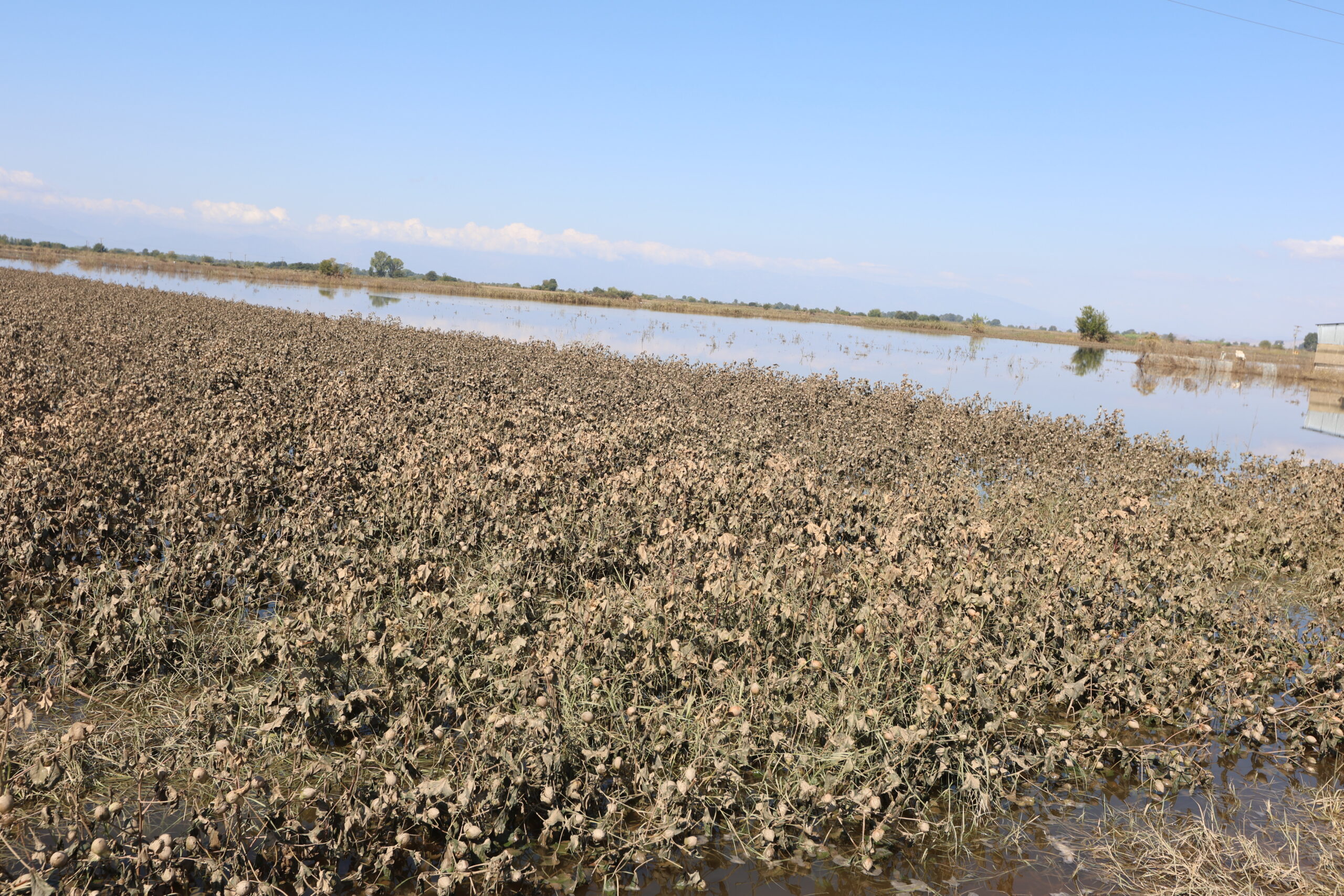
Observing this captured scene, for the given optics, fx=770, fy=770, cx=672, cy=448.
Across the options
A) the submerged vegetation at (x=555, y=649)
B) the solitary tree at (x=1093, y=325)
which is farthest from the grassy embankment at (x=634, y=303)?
the submerged vegetation at (x=555, y=649)

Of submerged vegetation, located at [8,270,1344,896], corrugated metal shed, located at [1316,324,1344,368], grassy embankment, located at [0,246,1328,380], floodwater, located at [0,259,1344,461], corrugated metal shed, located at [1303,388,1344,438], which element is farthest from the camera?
grassy embankment, located at [0,246,1328,380]

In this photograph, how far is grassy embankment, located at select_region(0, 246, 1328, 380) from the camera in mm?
72625

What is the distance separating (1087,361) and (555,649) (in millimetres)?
56173

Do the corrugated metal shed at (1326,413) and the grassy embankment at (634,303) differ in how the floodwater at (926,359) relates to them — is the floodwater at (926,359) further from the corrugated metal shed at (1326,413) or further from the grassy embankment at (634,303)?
the grassy embankment at (634,303)

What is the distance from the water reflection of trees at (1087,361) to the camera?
44.2m

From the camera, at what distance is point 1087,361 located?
52.6 meters

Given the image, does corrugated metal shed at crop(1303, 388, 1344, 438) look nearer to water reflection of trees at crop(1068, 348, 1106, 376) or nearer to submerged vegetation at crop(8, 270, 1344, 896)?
water reflection of trees at crop(1068, 348, 1106, 376)

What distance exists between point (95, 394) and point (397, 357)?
28.6ft

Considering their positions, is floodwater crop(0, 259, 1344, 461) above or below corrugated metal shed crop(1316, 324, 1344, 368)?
below

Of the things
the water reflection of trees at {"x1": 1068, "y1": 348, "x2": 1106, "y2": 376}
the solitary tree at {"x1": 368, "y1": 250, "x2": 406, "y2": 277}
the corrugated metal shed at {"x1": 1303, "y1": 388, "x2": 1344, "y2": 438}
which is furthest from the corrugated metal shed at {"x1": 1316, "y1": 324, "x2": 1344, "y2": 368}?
the solitary tree at {"x1": 368, "y1": 250, "x2": 406, "y2": 277}

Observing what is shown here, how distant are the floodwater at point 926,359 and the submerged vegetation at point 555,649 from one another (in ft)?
38.0

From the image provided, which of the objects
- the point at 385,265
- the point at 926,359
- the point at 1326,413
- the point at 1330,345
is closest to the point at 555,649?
the point at 1326,413

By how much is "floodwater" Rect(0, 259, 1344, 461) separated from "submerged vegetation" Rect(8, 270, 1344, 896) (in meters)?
11.6

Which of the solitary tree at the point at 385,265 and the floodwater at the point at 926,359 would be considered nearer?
the floodwater at the point at 926,359
